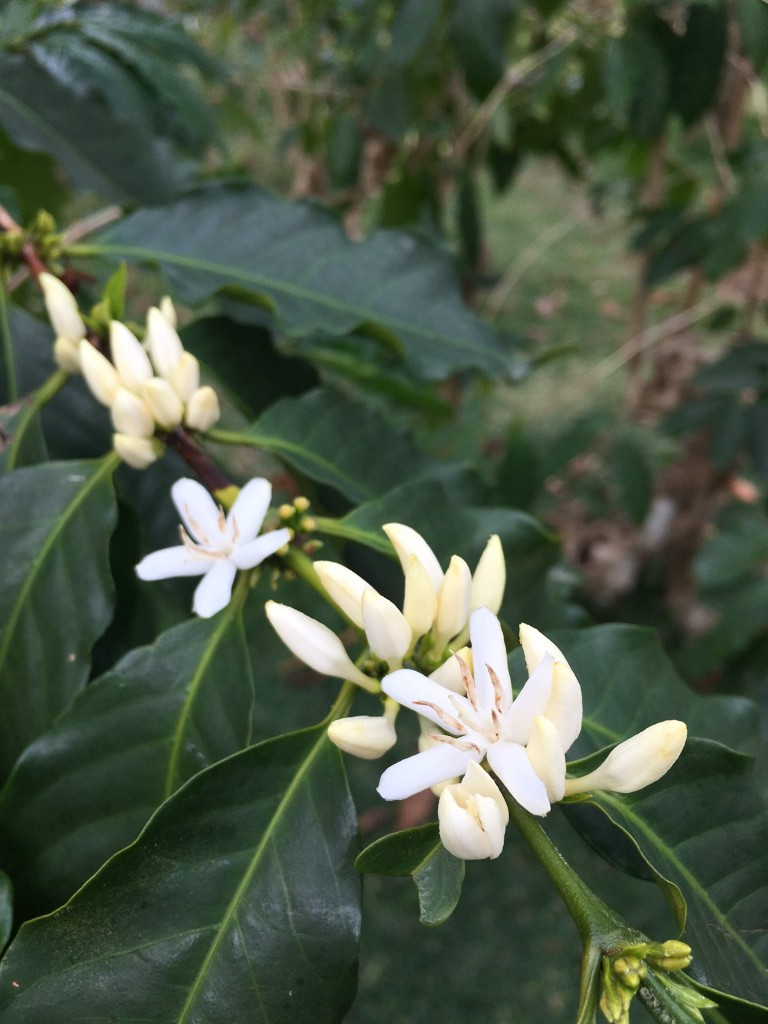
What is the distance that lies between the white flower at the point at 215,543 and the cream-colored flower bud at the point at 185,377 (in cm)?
11

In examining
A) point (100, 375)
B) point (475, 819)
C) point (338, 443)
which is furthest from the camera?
point (338, 443)

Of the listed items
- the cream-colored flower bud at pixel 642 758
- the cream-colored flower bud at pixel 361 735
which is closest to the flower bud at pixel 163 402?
the cream-colored flower bud at pixel 361 735

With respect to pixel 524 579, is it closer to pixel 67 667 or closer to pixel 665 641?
pixel 67 667

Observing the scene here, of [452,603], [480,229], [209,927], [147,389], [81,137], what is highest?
[81,137]

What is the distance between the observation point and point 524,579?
2.63 ft

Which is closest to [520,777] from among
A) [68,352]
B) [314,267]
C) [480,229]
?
[68,352]

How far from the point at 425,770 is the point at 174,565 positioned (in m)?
0.31

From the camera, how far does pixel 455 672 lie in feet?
1.73

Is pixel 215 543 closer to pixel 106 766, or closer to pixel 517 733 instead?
pixel 106 766

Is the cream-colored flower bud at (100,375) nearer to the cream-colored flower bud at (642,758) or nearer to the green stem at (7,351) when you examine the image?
the green stem at (7,351)

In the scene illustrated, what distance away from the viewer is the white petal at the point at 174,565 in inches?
27.0

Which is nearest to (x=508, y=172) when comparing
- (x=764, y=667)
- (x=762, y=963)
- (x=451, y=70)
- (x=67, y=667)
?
(x=451, y=70)

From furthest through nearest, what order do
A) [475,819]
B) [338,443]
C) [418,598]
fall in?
[338,443], [418,598], [475,819]

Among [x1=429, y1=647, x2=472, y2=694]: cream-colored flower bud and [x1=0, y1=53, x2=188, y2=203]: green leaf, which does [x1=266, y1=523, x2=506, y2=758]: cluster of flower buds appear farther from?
[x1=0, y1=53, x2=188, y2=203]: green leaf
